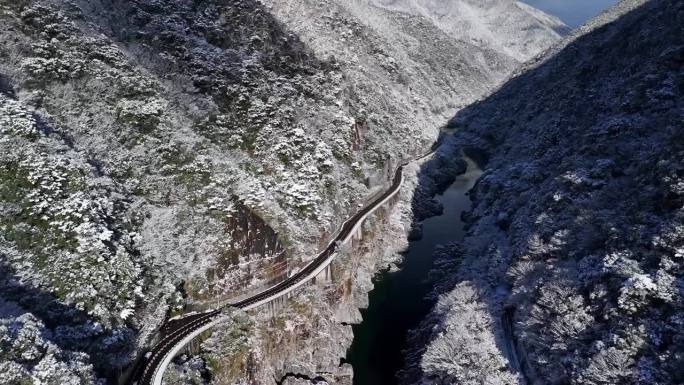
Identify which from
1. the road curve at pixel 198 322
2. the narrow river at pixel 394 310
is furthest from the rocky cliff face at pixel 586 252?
the road curve at pixel 198 322

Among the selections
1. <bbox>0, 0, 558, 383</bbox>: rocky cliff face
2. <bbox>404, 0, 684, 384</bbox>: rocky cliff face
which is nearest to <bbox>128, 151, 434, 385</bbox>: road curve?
<bbox>0, 0, 558, 383</bbox>: rocky cliff face

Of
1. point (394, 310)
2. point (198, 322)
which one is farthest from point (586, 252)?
point (198, 322)

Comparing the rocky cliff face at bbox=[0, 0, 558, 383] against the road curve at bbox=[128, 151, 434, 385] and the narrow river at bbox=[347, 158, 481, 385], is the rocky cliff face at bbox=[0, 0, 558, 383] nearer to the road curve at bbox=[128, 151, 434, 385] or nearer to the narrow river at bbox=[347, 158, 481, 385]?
the road curve at bbox=[128, 151, 434, 385]

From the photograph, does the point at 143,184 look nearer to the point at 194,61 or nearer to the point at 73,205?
the point at 73,205

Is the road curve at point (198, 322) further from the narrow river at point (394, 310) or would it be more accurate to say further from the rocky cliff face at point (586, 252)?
the rocky cliff face at point (586, 252)

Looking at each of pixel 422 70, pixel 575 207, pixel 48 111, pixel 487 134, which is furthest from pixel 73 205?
pixel 422 70

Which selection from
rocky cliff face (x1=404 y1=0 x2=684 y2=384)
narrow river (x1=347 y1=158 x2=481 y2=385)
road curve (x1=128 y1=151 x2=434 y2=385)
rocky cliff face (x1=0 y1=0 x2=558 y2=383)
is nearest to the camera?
rocky cliff face (x1=404 y1=0 x2=684 y2=384)
